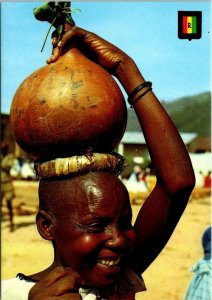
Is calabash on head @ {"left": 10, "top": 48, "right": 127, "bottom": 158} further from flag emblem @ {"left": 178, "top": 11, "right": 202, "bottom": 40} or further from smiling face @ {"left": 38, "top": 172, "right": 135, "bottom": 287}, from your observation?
flag emblem @ {"left": 178, "top": 11, "right": 202, "bottom": 40}

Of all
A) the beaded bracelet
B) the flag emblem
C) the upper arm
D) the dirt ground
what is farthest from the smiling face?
the dirt ground

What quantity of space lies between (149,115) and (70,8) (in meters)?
0.58

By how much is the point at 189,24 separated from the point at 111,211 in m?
1.52

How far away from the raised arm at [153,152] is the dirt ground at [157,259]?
381 centimetres

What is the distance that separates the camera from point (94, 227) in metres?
2.15

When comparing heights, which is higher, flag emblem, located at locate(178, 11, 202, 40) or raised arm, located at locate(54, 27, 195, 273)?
A: flag emblem, located at locate(178, 11, 202, 40)

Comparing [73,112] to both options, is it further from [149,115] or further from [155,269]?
[155,269]

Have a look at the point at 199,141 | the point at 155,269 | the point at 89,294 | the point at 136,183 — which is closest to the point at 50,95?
the point at 89,294

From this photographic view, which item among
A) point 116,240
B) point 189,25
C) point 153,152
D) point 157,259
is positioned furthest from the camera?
point 157,259

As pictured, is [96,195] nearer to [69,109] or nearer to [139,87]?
[69,109]

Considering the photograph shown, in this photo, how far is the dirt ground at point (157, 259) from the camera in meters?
8.18

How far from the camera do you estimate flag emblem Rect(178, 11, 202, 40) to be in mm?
3186

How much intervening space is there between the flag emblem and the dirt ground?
11.6ft

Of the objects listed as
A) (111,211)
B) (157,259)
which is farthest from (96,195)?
(157,259)
